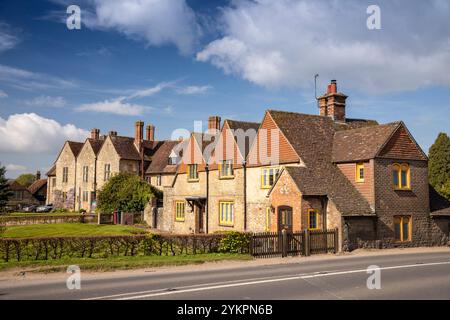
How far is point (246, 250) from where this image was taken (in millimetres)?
22562

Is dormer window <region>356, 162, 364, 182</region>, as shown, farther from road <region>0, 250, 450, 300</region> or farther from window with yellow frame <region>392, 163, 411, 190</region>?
road <region>0, 250, 450, 300</region>

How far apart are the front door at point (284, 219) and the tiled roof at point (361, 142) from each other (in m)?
5.64

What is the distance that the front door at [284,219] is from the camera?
25.8 meters

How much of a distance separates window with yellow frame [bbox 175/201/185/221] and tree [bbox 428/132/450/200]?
99.9 feet

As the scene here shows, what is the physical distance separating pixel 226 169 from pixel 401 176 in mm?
12826

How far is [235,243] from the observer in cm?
2241

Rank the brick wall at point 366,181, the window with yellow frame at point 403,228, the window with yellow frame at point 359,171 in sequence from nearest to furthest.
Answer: the brick wall at point 366,181, the window with yellow frame at point 403,228, the window with yellow frame at point 359,171

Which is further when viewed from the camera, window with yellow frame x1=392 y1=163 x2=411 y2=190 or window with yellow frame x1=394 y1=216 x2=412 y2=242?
window with yellow frame x1=392 y1=163 x2=411 y2=190

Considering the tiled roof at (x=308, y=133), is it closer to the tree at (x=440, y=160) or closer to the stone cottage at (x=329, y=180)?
the stone cottage at (x=329, y=180)

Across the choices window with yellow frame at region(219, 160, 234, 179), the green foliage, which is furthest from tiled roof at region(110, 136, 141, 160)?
the green foliage

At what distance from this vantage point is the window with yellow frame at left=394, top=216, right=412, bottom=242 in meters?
27.0

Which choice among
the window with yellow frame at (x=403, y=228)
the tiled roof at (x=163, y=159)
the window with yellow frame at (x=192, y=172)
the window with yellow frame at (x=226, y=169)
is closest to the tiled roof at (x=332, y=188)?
the window with yellow frame at (x=403, y=228)

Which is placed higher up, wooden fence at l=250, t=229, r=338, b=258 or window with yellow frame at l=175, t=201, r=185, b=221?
Answer: window with yellow frame at l=175, t=201, r=185, b=221

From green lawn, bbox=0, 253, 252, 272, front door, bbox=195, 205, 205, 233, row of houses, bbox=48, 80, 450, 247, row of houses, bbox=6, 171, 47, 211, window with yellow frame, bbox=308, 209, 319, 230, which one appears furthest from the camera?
row of houses, bbox=6, 171, 47, 211
